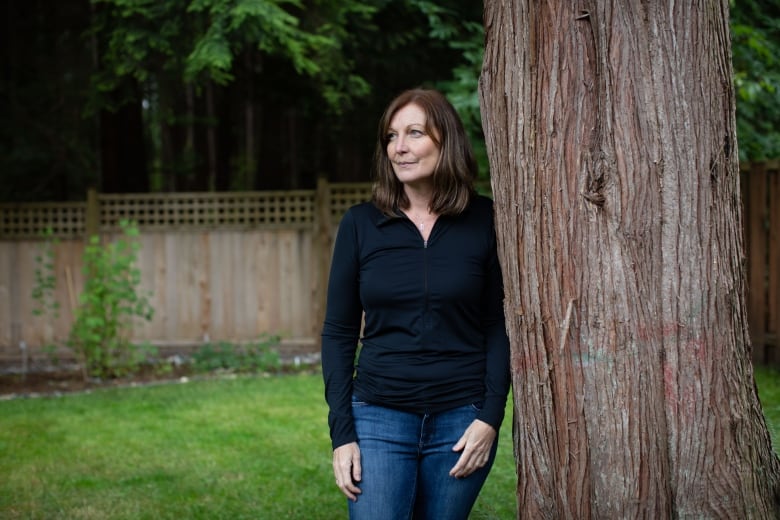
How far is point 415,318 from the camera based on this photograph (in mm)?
2809

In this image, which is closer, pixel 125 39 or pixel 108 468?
pixel 108 468

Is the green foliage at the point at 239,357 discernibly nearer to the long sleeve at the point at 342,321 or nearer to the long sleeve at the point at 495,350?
the long sleeve at the point at 342,321

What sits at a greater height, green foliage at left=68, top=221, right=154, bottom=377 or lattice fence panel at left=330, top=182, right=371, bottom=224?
lattice fence panel at left=330, top=182, right=371, bottom=224

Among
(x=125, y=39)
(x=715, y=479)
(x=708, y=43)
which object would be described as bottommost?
(x=715, y=479)

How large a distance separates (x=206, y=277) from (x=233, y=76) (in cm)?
247

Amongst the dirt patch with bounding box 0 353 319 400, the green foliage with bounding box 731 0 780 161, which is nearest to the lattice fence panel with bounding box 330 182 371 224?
the dirt patch with bounding box 0 353 319 400

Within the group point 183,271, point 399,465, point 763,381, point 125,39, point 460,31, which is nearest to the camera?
point 399,465

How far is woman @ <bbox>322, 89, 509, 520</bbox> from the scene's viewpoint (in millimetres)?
2789

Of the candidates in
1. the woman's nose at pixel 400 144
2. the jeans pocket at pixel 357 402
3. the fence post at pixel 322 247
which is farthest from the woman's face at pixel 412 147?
the fence post at pixel 322 247

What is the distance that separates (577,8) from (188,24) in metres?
7.49

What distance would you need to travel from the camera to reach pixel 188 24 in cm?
938

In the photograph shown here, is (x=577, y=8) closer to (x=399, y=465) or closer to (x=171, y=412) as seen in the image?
(x=399, y=465)

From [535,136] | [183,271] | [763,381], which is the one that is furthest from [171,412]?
[535,136]

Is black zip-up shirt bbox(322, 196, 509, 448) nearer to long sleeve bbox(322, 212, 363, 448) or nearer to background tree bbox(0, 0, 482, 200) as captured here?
long sleeve bbox(322, 212, 363, 448)
